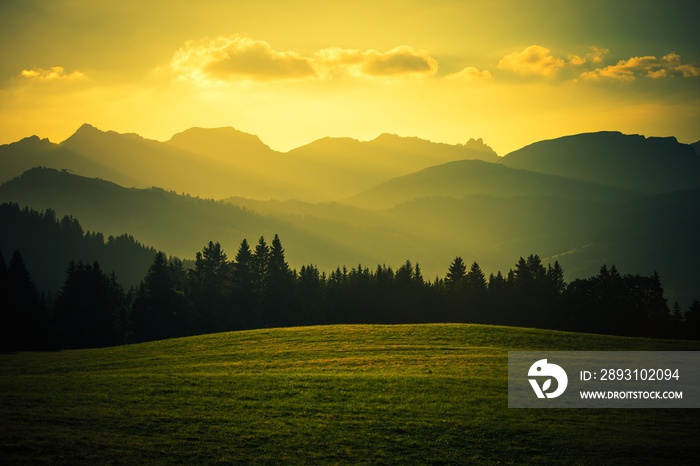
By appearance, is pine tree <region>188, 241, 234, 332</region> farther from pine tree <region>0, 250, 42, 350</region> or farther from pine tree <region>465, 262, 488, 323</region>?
pine tree <region>465, 262, 488, 323</region>

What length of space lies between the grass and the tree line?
3556cm

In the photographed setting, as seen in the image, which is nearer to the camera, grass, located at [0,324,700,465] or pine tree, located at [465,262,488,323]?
grass, located at [0,324,700,465]

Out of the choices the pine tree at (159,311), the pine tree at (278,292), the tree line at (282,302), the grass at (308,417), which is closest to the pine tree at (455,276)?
the tree line at (282,302)

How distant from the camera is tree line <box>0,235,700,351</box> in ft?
305

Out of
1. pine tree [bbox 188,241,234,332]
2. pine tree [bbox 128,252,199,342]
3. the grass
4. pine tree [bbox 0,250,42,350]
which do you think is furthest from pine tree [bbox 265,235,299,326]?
the grass

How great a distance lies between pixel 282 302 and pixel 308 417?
273 ft

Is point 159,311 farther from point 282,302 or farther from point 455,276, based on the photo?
point 455,276

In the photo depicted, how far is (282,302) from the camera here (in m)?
120

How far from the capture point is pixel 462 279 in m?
130

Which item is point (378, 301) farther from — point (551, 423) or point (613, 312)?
point (551, 423)

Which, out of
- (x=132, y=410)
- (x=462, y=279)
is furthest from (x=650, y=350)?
(x=462, y=279)

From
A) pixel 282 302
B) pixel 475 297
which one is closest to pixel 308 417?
pixel 282 302

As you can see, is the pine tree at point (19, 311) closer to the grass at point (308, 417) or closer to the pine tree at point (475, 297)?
the grass at point (308, 417)

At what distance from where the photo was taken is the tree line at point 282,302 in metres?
93.1
